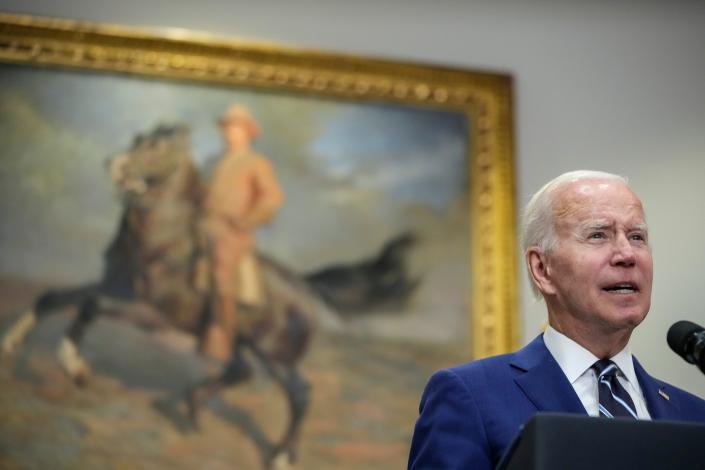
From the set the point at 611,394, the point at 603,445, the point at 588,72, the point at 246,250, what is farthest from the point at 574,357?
the point at 588,72

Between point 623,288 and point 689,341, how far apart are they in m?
0.26

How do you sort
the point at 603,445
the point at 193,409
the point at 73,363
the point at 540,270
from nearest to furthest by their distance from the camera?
the point at 603,445 < the point at 540,270 < the point at 73,363 < the point at 193,409

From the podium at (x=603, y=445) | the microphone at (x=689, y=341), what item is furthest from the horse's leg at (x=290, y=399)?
the podium at (x=603, y=445)

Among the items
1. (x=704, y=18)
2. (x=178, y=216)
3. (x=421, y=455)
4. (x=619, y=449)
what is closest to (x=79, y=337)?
(x=178, y=216)

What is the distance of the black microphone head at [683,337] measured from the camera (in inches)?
104

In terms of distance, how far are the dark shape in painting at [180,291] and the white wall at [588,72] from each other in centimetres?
82

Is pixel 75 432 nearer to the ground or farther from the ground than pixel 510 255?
nearer to the ground

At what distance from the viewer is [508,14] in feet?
18.7

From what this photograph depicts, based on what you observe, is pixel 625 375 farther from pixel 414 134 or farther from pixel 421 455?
pixel 414 134

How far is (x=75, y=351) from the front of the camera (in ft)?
15.4

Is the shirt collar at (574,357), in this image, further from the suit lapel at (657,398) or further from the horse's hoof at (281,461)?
the horse's hoof at (281,461)

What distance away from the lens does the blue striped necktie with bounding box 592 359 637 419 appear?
273 cm

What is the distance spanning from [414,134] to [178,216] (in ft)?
4.23

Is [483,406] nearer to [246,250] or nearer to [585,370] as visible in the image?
[585,370]
